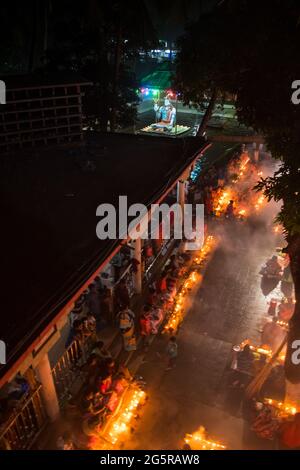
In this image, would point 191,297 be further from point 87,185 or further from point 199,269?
point 87,185

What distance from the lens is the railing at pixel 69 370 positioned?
8547 millimetres

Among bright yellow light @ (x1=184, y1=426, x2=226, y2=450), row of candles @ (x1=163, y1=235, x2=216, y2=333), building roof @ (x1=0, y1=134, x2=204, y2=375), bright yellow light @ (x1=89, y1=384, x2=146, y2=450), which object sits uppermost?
building roof @ (x1=0, y1=134, x2=204, y2=375)

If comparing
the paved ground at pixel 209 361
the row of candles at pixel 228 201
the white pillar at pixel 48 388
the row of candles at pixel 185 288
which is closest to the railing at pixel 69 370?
the white pillar at pixel 48 388

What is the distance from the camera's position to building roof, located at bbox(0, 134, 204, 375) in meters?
6.09

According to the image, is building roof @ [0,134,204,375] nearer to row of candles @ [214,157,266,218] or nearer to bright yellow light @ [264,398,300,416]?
bright yellow light @ [264,398,300,416]

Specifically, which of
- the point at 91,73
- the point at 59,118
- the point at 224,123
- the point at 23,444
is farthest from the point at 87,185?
the point at 224,123

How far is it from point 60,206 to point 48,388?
423 centimetres

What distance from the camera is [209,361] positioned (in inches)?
422

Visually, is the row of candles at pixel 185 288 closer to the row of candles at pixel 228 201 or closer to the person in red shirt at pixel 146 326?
the person in red shirt at pixel 146 326

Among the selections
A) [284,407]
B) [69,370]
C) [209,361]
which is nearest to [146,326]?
[209,361]

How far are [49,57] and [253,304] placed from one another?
47.5ft

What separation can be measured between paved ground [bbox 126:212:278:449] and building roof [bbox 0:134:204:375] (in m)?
4.71

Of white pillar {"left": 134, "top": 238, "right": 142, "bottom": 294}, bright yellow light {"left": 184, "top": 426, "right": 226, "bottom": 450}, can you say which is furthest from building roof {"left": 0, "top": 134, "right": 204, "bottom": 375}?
bright yellow light {"left": 184, "top": 426, "right": 226, "bottom": 450}

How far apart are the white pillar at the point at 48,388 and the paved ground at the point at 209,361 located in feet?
6.56
